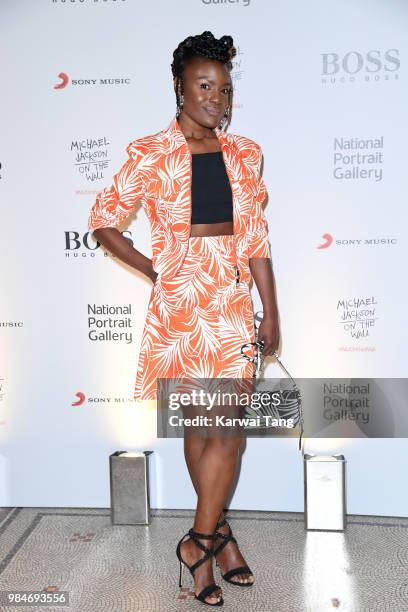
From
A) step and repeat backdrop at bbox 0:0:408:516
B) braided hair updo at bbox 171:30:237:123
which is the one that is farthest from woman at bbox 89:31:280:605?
step and repeat backdrop at bbox 0:0:408:516

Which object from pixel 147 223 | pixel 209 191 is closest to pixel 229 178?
pixel 209 191

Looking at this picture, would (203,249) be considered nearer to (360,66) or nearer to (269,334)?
(269,334)

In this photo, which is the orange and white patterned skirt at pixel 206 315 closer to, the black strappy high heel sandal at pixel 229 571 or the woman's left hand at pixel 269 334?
the woman's left hand at pixel 269 334

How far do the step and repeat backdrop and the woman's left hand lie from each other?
0.57m

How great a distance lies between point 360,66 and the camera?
301 centimetres

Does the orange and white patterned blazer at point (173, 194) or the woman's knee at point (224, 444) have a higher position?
the orange and white patterned blazer at point (173, 194)

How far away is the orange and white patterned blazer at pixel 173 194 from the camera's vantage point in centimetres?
248

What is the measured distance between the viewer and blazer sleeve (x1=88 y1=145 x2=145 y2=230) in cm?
255

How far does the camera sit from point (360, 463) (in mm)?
3211

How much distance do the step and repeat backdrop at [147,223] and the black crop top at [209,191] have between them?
63cm

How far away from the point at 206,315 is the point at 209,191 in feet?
1.38

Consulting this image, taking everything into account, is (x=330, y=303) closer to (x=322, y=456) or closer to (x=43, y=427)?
(x=322, y=456)

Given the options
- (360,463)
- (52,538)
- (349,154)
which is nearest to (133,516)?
(52,538)

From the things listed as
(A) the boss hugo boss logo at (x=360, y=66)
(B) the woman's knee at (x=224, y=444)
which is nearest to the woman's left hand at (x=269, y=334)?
(B) the woman's knee at (x=224, y=444)
